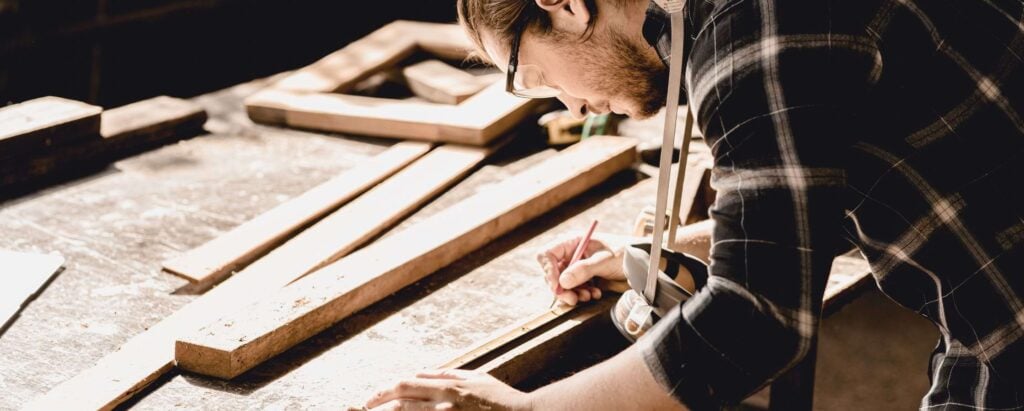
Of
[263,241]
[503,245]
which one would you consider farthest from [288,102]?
[503,245]

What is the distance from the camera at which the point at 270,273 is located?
254 centimetres

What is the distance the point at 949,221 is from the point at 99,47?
4.52m

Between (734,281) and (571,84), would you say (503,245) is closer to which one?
(571,84)

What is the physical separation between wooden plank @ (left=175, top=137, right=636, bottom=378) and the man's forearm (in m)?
0.76

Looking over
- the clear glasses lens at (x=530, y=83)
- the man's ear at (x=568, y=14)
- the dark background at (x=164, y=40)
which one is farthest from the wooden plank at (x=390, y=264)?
the dark background at (x=164, y=40)

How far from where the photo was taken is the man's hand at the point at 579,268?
2271mm

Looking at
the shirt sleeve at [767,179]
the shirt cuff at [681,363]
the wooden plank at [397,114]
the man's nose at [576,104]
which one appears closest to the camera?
the shirt sleeve at [767,179]

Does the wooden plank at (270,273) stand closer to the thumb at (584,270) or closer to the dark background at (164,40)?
the thumb at (584,270)

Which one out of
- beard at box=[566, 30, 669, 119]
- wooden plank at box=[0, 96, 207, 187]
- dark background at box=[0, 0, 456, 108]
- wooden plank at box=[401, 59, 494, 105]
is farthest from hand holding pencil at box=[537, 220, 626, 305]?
dark background at box=[0, 0, 456, 108]

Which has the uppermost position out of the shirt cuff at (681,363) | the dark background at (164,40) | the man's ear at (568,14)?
the man's ear at (568,14)

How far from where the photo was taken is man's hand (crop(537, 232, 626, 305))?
89.4 inches

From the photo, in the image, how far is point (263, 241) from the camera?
2705mm

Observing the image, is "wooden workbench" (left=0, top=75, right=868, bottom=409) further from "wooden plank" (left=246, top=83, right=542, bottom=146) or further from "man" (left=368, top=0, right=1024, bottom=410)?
"man" (left=368, top=0, right=1024, bottom=410)

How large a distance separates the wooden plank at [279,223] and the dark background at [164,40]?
227 centimetres
